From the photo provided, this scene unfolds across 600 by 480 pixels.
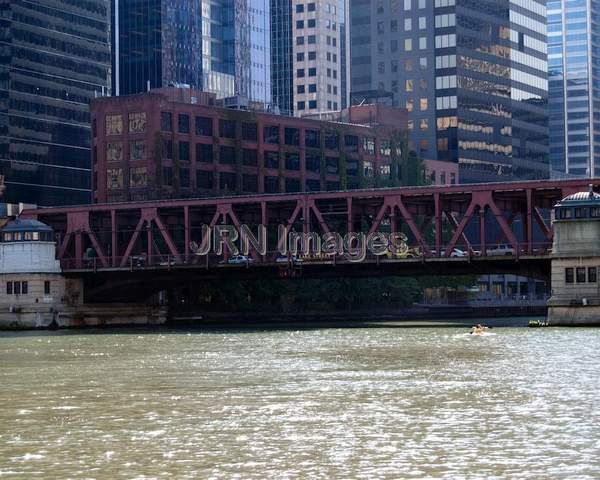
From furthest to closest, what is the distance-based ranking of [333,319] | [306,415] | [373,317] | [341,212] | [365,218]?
[373,317], [333,319], [365,218], [341,212], [306,415]

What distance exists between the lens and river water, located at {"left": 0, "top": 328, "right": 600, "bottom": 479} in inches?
1454

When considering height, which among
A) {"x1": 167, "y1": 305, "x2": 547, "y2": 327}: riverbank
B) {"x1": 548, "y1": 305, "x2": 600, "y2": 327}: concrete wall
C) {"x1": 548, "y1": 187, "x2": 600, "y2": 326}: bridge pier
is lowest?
{"x1": 167, "y1": 305, "x2": 547, "y2": 327}: riverbank

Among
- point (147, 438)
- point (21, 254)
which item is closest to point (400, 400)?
point (147, 438)

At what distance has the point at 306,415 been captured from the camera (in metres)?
47.1

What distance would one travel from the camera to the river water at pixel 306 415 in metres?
36.9

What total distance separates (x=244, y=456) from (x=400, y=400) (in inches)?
550

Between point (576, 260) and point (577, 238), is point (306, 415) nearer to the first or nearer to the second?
point (576, 260)

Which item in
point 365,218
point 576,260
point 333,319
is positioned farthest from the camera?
point 333,319

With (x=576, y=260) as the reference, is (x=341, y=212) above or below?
above

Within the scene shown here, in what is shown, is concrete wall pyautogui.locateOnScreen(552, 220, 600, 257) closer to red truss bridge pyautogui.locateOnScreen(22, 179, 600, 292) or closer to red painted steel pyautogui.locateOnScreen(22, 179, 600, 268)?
red truss bridge pyautogui.locateOnScreen(22, 179, 600, 292)

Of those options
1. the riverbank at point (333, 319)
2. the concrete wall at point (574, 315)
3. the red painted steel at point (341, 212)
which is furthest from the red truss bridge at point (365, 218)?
the riverbank at point (333, 319)

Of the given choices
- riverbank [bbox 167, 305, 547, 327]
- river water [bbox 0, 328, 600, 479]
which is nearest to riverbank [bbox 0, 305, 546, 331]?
riverbank [bbox 167, 305, 547, 327]

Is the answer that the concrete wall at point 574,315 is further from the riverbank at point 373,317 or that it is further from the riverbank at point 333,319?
the riverbank at point 373,317

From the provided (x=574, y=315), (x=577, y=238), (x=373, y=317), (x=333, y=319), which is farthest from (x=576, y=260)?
(x=373, y=317)
